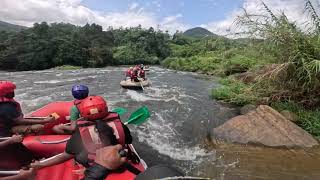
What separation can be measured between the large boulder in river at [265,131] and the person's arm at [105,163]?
523cm

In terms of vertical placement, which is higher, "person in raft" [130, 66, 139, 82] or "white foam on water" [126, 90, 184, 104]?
"person in raft" [130, 66, 139, 82]

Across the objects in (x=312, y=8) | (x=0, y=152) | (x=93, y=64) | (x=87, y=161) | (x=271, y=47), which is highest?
(x=312, y=8)

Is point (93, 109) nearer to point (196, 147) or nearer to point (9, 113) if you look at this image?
point (9, 113)

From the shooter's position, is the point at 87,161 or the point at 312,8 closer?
the point at 87,161

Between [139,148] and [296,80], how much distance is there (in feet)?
14.9

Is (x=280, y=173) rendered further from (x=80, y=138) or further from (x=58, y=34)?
(x=58, y=34)

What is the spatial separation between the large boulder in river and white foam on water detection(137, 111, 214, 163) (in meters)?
0.95

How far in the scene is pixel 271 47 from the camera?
966 centimetres

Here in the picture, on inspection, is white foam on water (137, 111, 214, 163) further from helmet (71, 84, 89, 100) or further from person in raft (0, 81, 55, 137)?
person in raft (0, 81, 55, 137)

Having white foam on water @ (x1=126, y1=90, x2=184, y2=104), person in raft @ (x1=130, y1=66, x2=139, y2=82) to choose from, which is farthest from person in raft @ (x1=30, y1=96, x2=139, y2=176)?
person in raft @ (x1=130, y1=66, x2=139, y2=82)

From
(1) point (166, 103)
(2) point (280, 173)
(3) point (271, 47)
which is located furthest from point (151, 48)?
(2) point (280, 173)

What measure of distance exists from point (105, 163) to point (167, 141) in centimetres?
537

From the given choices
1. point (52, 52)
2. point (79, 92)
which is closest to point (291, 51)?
point (79, 92)

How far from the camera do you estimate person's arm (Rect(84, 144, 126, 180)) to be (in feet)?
10.1
